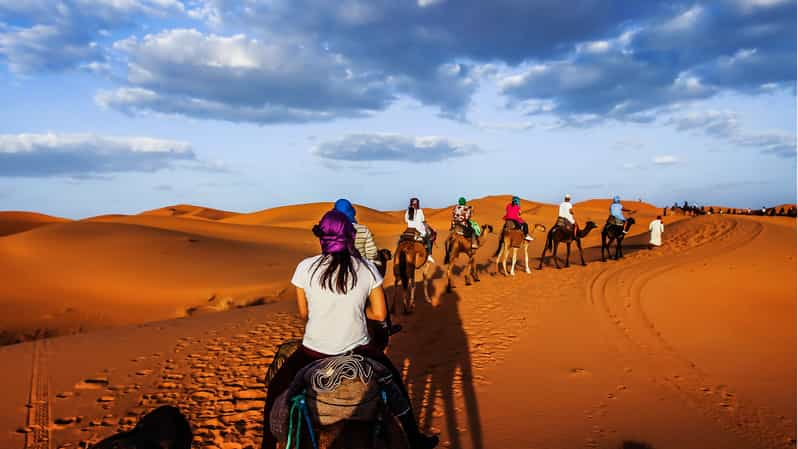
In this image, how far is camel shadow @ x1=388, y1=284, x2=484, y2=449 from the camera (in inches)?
233

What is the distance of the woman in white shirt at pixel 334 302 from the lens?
3.44 meters

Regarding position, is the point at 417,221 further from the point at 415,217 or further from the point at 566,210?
the point at 566,210

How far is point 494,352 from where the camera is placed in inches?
345

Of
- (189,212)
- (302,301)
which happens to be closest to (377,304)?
(302,301)

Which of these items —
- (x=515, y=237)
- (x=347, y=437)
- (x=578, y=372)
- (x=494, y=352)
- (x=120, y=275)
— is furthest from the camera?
(x=120, y=275)

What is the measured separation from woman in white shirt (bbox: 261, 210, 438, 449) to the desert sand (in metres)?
2.58

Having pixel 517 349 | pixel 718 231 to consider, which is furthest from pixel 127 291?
pixel 718 231

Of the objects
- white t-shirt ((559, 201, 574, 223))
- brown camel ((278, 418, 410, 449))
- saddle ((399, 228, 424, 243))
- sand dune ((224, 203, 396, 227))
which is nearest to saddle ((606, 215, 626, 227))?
white t-shirt ((559, 201, 574, 223))

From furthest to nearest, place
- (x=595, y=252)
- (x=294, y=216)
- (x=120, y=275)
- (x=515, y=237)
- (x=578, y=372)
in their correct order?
1. (x=294, y=216)
2. (x=595, y=252)
3. (x=120, y=275)
4. (x=515, y=237)
5. (x=578, y=372)

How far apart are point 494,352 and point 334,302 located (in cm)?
598

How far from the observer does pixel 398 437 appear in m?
3.53

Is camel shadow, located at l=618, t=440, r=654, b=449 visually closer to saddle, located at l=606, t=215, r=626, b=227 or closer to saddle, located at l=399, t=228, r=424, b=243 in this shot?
saddle, located at l=399, t=228, r=424, b=243

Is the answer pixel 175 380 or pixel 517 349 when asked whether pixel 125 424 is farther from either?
pixel 517 349

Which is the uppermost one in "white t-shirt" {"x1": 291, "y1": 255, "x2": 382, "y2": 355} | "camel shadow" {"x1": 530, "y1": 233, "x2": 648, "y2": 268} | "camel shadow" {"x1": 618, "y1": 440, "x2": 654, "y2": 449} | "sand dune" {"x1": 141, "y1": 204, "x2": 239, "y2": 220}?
"sand dune" {"x1": 141, "y1": 204, "x2": 239, "y2": 220}
